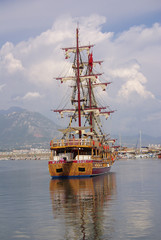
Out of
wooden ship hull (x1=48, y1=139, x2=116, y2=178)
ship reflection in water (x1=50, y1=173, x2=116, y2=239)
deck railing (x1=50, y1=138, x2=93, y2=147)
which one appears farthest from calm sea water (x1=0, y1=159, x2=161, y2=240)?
deck railing (x1=50, y1=138, x2=93, y2=147)

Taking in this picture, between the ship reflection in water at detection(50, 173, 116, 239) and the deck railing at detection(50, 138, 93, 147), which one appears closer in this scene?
the ship reflection in water at detection(50, 173, 116, 239)

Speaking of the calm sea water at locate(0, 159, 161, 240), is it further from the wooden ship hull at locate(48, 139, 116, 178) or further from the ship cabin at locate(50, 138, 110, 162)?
the ship cabin at locate(50, 138, 110, 162)

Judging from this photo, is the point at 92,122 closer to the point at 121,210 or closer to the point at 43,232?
the point at 121,210

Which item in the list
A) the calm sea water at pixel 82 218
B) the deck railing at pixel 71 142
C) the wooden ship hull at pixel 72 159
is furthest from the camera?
the deck railing at pixel 71 142

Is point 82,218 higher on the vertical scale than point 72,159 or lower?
lower

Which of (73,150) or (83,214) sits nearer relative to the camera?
(83,214)

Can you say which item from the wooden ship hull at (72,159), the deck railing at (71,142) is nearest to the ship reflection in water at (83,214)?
the wooden ship hull at (72,159)

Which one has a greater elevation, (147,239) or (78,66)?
(78,66)

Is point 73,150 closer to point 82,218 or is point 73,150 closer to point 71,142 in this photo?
point 71,142

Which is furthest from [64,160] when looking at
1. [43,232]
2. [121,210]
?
[43,232]

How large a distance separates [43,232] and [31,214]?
19.4 feet

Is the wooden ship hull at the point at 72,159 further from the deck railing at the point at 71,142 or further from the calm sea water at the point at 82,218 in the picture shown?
the calm sea water at the point at 82,218

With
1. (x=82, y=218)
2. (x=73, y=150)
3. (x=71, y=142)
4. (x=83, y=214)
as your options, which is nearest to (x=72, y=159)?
(x=73, y=150)

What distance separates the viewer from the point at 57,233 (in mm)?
21156
